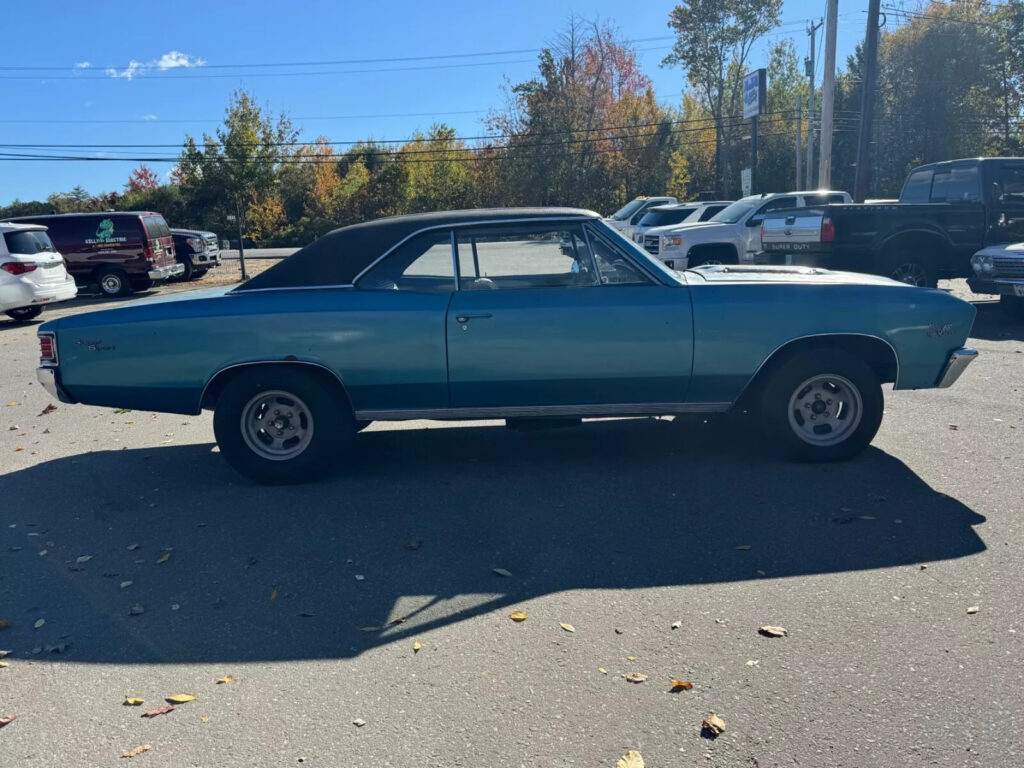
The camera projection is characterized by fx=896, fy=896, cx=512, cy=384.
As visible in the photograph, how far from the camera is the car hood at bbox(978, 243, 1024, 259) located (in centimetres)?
1188

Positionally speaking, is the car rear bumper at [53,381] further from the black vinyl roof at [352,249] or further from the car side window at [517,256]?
the car side window at [517,256]

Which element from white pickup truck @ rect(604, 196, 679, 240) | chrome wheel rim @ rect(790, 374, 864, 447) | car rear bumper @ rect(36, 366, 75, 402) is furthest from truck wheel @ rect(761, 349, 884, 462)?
white pickup truck @ rect(604, 196, 679, 240)

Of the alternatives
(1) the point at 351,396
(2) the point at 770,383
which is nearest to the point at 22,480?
(1) the point at 351,396

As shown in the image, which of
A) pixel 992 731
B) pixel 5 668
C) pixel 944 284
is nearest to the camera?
pixel 992 731

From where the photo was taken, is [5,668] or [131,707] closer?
[131,707]

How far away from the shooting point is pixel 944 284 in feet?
60.3

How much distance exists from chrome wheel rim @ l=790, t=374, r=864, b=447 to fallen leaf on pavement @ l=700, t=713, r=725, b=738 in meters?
3.06

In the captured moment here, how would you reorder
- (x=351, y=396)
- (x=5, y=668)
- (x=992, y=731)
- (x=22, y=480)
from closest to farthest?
(x=992, y=731) < (x=5, y=668) < (x=351, y=396) < (x=22, y=480)

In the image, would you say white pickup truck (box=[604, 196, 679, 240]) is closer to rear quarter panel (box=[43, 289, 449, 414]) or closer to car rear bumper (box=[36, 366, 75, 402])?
rear quarter panel (box=[43, 289, 449, 414])

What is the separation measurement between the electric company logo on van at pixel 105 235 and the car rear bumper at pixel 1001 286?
55.1 ft

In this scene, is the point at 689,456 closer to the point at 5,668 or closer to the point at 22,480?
the point at 5,668

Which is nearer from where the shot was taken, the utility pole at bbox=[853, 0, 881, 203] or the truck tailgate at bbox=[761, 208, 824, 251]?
the truck tailgate at bbox=[761, 208, 824, 251]

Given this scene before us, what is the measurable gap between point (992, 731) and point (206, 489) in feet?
15.2

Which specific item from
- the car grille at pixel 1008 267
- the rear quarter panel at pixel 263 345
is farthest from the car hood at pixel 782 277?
the car grille at pixel 1008 267
